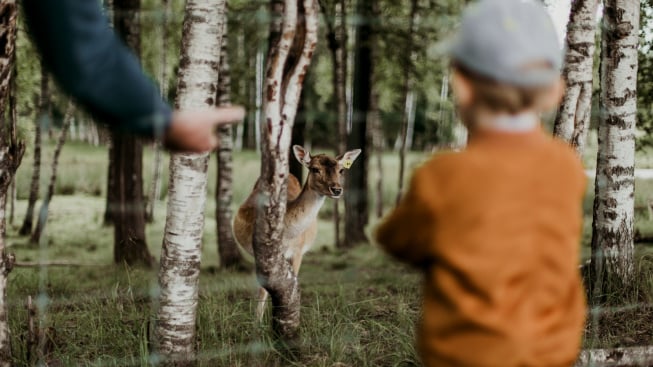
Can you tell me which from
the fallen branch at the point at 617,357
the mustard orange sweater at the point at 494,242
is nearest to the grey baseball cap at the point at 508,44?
the mustard orange sweater at the point at 494,242

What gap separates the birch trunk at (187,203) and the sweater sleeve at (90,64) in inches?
90.4

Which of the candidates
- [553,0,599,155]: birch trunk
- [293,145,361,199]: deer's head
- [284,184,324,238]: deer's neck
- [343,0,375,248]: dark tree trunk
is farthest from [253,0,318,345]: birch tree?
[343,0,375,248]: dark tree trunk

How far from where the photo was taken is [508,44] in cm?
151

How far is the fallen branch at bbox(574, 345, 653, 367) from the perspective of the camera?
3533 millimetres

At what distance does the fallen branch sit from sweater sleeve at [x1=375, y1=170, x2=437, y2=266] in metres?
2.19

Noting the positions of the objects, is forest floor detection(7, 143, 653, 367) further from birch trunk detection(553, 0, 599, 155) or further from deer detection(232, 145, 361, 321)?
birch trunk detection(553, 0, 599, 155)

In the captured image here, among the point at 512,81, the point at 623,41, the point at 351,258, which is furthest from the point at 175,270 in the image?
the point at 351,258

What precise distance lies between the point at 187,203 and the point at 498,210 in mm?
2121

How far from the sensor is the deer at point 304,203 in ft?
15.6

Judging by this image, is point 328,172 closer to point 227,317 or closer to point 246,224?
point 246,224

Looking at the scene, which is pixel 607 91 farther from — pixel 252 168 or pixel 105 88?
pixel 252 168

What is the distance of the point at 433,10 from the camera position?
1079 centimetres

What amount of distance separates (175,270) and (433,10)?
806cm

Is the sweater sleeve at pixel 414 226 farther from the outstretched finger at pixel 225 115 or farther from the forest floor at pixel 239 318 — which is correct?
the forest floor at pixel 239 318
